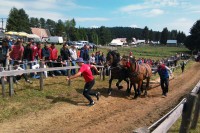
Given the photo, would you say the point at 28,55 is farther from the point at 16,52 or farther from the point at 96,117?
the point at 96,117

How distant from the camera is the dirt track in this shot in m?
9.43

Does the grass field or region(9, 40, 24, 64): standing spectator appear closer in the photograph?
the grass field

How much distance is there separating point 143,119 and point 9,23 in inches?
3605

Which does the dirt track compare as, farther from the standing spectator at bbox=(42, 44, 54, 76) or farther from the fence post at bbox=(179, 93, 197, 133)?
the standing spectator at bbox=(42, 44, 54, 76)

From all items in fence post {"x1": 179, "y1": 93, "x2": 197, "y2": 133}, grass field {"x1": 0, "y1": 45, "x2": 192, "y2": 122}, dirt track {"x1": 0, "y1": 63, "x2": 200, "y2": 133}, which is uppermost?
fence post {"x1": 179, "y1": 93, "x2": 197, "y2": 133}

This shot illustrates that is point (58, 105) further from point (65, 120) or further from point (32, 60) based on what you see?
point (32, 60)

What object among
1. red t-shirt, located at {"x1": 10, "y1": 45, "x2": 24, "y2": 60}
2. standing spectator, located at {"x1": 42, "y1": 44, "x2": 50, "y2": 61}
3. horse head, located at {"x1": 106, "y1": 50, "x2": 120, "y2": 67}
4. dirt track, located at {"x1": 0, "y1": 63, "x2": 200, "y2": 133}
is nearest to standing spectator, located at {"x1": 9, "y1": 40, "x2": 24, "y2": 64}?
red t-shirt, located at {"x1": 10, "y1": 45, "x2": 24, "y2": 60}

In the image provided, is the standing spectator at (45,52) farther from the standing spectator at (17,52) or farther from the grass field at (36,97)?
the standing spectator at (17,52)

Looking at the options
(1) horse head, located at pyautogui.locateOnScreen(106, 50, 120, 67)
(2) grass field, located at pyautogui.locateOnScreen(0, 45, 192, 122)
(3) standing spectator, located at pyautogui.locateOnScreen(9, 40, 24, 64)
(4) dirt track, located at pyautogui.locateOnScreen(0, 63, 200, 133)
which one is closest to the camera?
(4) dirt track, located at pyautogui.locateOnScreen(0, 63, 200, 133)

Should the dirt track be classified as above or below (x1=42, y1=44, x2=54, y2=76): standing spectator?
below

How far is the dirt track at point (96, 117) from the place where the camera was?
30.9ft

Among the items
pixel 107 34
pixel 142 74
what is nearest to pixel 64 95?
pixel 142 74

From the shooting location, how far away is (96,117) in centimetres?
1088

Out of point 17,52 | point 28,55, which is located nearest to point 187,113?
point 17,52
